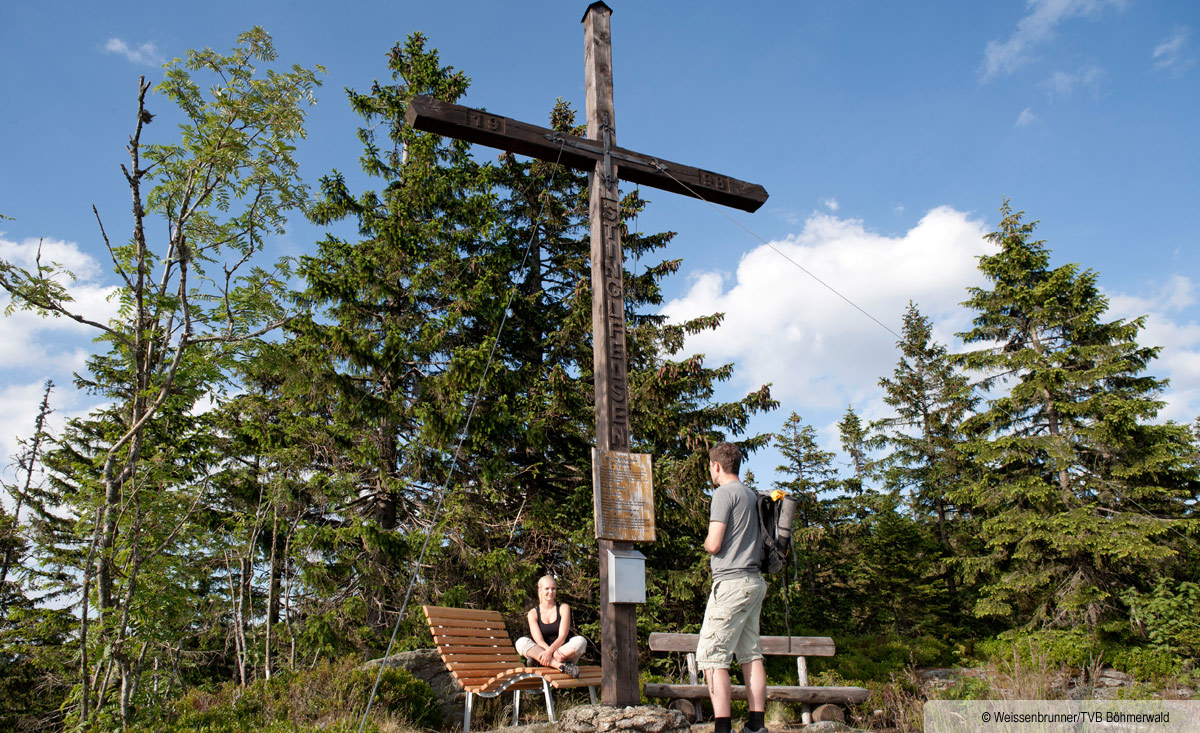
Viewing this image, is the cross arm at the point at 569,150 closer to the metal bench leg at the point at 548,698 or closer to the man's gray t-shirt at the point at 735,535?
the man's gray t-shirt at the point at 735,535

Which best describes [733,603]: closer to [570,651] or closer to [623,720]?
[623,720]

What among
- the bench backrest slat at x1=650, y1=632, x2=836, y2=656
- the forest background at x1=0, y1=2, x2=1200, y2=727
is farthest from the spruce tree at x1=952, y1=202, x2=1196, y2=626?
the bench backrest slat at x1=650, y1=632, x2=836, y2=656

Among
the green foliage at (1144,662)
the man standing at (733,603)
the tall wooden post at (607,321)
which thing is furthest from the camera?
the green foliage at (1144,662)

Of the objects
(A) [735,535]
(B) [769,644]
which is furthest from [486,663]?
(A) [735,535]

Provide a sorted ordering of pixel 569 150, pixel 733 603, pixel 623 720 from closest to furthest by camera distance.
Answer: pixel 733 603 < pixel 623 720 < pixel 569 150

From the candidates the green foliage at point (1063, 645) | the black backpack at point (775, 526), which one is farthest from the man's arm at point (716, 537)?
the green foliage at point (1063, 645)

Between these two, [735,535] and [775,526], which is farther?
[775,526]

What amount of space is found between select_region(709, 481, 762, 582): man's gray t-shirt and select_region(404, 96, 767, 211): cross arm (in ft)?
11.8

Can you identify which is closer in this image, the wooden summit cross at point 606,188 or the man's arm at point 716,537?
Result: the man's arm at point 716,537

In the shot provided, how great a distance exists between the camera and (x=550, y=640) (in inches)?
271

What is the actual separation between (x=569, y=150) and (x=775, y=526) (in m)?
3.80

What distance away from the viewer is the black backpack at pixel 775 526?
14.5 ft

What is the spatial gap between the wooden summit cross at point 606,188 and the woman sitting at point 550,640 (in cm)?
87

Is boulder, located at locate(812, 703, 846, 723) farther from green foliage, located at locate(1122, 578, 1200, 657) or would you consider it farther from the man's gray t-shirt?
green foliage, located at locate(1122, 578, 1200, 657)
